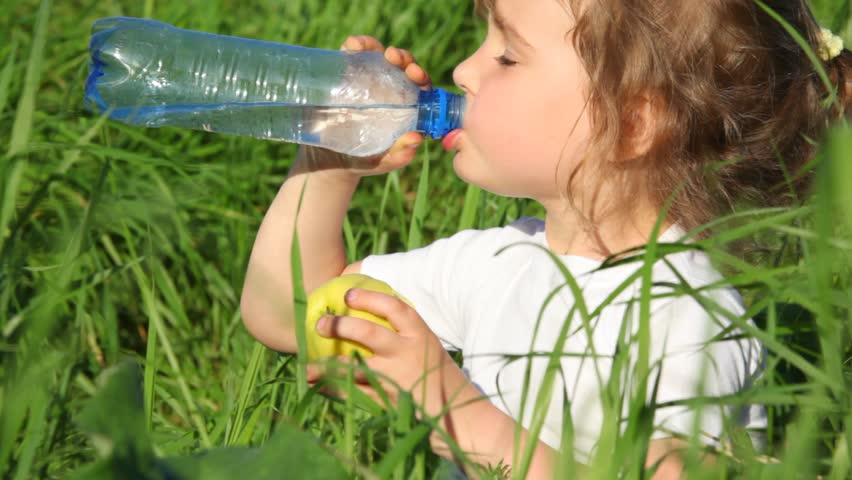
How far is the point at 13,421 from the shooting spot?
4.60 feet

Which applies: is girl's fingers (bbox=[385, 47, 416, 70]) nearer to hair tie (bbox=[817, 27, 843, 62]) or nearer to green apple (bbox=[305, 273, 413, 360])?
green apple (bbox=[305, 273, 413, 360])

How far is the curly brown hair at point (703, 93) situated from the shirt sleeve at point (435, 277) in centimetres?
36

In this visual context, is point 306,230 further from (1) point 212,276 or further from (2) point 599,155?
(2) point 599,155

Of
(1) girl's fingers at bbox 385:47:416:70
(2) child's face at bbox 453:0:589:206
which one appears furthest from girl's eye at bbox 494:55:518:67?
(1) girl's fingers at bbox 385:47:416:70

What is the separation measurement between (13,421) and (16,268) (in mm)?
521

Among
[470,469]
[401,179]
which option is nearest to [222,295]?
[401,179]

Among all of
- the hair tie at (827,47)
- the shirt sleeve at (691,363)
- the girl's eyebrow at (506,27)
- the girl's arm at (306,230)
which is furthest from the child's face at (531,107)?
the hair tie at (827,47)

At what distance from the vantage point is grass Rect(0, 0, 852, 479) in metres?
1.44

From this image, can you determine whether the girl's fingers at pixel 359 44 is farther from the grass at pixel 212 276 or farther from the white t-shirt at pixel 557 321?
the white t-shirt at pixel 557 321

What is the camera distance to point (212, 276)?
294 centimetres

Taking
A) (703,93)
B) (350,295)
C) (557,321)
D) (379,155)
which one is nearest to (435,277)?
(379,155)

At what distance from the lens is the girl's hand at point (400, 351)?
1890mm

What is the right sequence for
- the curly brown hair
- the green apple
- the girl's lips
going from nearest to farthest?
1. the green apple
2. the curly brown hair
3. the girl's lips

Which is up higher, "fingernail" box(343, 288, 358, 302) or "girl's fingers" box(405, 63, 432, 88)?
"girl's fingers" box(405, 63, 432, 88)
